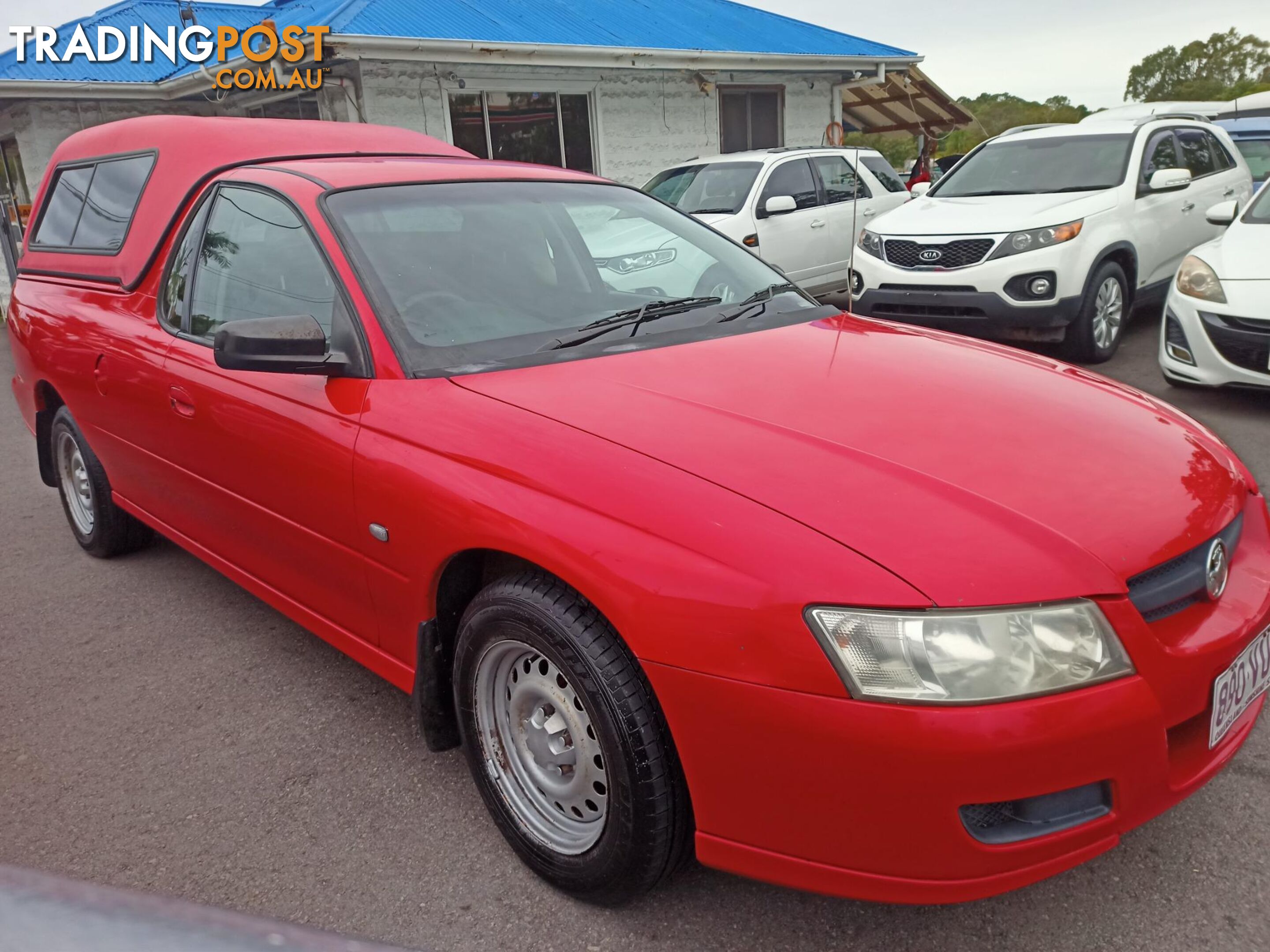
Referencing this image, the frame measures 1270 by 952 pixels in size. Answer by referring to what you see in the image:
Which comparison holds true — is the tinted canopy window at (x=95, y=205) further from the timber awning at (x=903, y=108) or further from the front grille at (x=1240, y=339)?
the timber awning at (x=903, y=108)

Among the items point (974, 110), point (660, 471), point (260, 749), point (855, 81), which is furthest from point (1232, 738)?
point (974, 110)

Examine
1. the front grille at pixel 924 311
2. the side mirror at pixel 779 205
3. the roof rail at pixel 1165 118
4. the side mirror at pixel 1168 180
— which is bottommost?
the front grille at pixel 924 311

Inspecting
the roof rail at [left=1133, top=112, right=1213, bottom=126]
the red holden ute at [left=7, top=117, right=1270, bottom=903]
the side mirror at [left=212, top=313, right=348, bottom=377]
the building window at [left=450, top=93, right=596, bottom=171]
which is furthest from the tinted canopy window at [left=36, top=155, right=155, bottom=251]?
the building window at [left=450, top=93, right=596, bottom=171]

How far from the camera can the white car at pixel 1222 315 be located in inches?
209

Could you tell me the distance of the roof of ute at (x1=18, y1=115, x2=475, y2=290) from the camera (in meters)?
3.48

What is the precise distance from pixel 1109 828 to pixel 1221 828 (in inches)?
30.8

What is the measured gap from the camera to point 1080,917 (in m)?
2.07

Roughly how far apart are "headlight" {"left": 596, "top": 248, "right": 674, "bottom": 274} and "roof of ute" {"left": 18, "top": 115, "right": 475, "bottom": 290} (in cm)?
85

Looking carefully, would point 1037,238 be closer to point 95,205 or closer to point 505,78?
point 95,205

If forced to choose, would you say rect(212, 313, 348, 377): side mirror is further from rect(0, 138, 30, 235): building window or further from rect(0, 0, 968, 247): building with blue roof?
rect(0, 138, 30, 235): building window

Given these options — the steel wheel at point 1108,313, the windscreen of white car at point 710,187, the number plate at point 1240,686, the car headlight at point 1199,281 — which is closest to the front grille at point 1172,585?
the number plate at point 1240,686

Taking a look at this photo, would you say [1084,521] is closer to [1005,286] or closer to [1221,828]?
[1221,828]

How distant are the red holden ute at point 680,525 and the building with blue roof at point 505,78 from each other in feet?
24.6

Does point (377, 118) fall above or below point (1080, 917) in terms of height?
above
